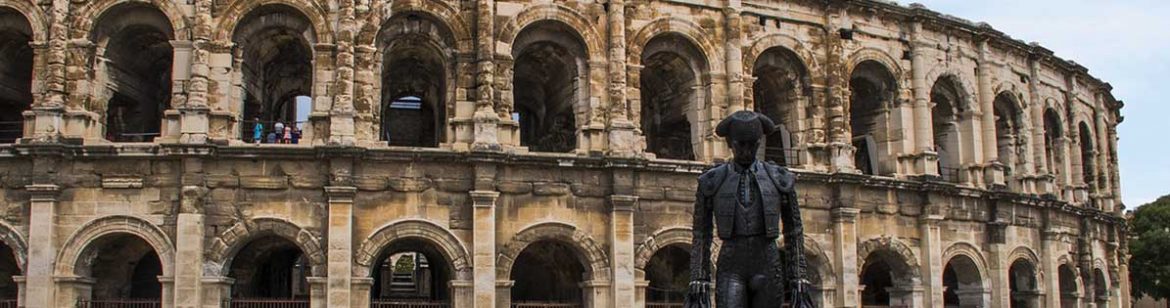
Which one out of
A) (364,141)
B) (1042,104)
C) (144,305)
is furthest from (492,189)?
(1042,104)

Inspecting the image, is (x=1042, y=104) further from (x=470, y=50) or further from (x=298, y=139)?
(x=298, y=139)

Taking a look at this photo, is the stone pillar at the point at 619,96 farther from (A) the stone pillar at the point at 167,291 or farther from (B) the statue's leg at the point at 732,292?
(B) the statue's leg at the point at 732,292

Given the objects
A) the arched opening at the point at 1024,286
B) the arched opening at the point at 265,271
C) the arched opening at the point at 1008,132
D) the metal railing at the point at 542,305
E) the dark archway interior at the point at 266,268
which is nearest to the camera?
the metal railing at the point at 542,305

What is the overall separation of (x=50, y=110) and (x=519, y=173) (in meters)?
6.96

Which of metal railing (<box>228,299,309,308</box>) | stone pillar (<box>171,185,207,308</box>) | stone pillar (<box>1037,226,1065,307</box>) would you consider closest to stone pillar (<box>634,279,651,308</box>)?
metal railing (<box>228,299,309,308</box>)

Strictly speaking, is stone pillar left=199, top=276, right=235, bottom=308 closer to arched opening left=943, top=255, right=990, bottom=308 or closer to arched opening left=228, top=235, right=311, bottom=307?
arched opening left=228, top=235, right=311, bottom=307

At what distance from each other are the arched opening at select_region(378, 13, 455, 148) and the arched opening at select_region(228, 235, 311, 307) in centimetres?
275

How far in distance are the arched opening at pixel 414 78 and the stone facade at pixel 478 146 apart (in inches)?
2.3

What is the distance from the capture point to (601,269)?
725 inches

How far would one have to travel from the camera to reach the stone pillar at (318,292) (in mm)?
17047

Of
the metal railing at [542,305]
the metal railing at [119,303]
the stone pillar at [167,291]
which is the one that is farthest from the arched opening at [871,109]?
the metal railing at [119,303]

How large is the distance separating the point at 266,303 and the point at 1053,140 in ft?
60.4

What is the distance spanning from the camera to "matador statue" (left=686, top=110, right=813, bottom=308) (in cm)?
821

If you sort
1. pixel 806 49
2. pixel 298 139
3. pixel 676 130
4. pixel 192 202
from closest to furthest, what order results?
pixel 192 202 < pixel 298 139 < pixel 806 49 < pixel 676 130
